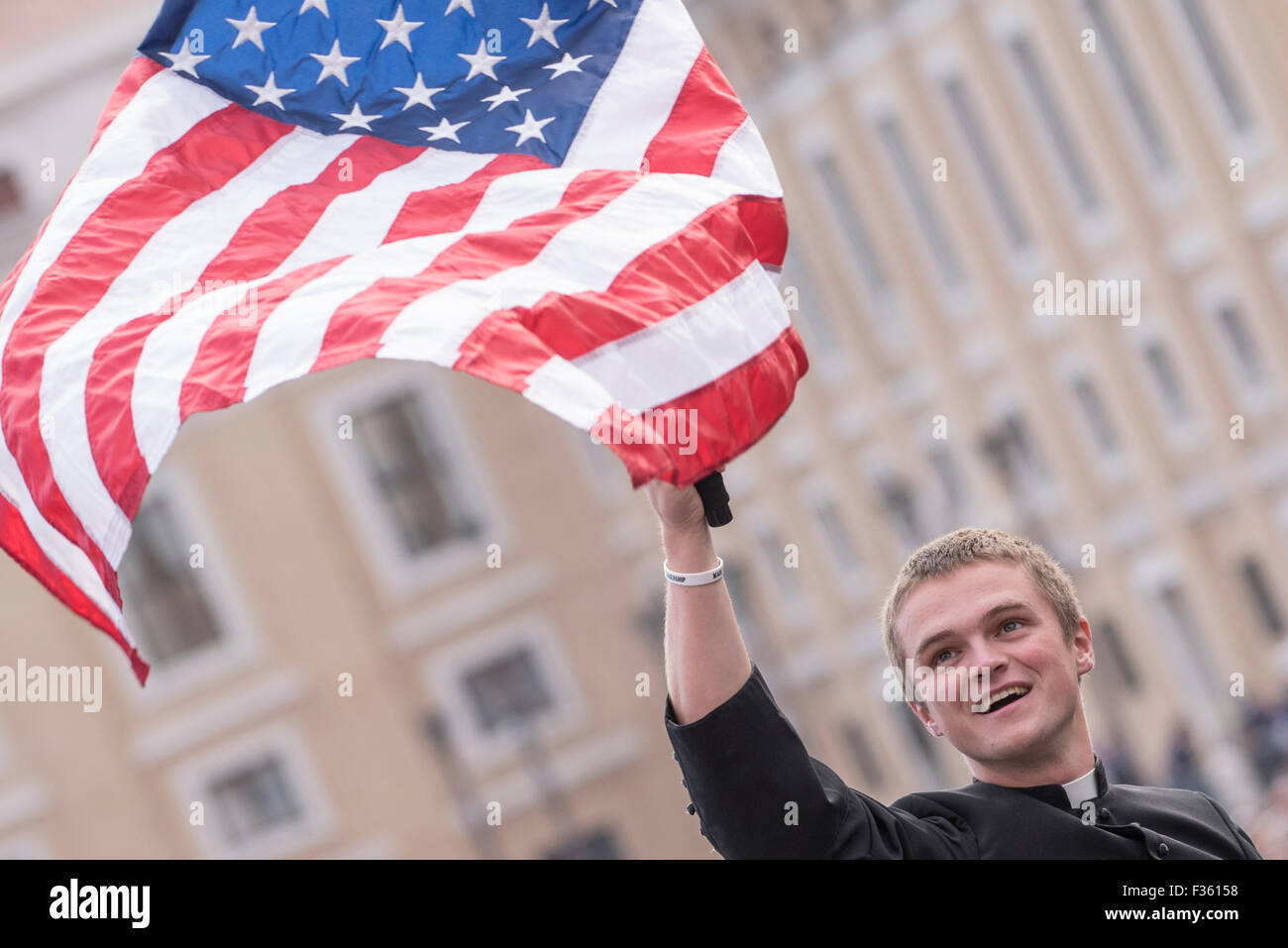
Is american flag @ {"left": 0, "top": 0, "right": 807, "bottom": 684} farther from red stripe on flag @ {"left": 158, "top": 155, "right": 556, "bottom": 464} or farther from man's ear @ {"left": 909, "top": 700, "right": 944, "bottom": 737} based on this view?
man's ear @ {"left": 909, "top": 700, "right": 944, "bottom": 737}

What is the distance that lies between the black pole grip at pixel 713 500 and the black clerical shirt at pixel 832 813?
0.23m

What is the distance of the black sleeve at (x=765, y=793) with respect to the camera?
3.10 m

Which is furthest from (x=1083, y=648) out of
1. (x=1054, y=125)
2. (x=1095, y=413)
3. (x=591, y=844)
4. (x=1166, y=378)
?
(x=591, y=844)

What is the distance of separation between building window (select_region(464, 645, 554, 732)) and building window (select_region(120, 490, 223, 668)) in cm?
401

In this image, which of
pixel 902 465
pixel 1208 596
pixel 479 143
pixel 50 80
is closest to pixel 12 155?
pixel 50 80

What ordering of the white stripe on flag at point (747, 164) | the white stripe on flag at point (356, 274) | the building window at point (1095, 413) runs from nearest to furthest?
the white stripe on flag at point (356, 274), the white stripe on flag at point (747, 164), the building window at point (1095, 413)

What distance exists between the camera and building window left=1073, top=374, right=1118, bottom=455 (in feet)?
98.5

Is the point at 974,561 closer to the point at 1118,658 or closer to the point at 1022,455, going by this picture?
the point at 1118,658

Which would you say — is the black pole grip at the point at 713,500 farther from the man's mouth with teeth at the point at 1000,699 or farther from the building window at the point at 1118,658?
the building window at the point at 1118,658

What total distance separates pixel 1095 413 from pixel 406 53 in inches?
1040

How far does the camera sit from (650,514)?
32.2 metres

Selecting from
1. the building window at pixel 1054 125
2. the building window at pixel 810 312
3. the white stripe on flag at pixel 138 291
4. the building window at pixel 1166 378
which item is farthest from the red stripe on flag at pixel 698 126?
the building window at pixel 810 312

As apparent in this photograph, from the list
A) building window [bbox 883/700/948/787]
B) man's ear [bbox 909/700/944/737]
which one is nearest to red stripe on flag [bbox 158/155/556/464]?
man's ear [bbox 909/700/944/737]

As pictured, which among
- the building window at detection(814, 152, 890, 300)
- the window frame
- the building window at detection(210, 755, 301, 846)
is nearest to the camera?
the building window at detection(814, 152, 890, 300)
